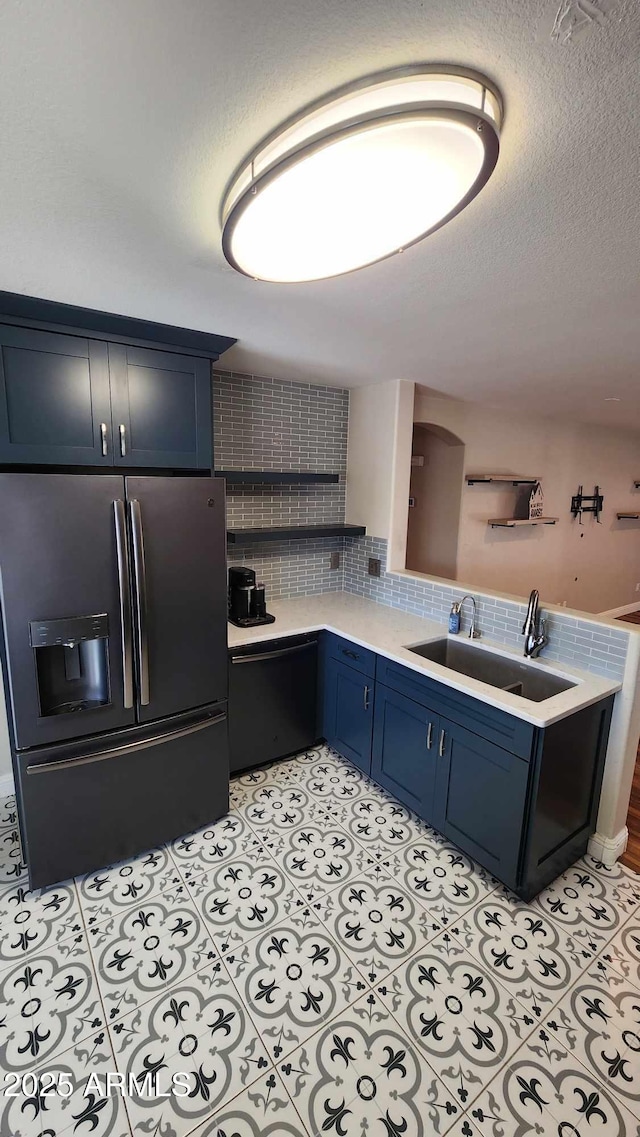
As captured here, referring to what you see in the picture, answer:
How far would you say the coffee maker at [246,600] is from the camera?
9.48 ft

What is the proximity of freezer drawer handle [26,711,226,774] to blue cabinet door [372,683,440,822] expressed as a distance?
2.89 ft

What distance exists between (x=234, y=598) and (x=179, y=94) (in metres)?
2.36

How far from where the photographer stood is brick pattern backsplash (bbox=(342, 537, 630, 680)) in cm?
215

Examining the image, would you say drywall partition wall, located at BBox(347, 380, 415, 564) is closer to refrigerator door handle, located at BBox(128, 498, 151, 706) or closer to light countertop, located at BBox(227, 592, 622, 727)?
light countertop, located at BBox(227, 592, 622, 727)

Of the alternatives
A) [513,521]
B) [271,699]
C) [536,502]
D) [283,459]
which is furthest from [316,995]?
[536,502]

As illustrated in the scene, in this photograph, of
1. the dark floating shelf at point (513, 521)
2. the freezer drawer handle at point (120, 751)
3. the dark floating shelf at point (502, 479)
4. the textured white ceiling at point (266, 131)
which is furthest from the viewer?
the dark floating shelf at point (513, 521)

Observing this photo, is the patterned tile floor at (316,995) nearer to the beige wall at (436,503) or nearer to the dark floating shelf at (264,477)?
the dark floating shelf at (264,477)

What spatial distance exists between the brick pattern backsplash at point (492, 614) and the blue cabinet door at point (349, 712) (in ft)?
2.18

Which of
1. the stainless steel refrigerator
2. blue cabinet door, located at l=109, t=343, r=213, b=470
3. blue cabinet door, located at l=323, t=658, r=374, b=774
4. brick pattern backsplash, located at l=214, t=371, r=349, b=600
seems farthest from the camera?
brick pattern backsplash, located at l=214, t=371, r=349, b=600

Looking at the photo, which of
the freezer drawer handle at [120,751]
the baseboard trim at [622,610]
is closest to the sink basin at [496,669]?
the freezer drawer handle at [120,751]

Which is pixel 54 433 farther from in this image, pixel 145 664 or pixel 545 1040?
pixel 545 1040

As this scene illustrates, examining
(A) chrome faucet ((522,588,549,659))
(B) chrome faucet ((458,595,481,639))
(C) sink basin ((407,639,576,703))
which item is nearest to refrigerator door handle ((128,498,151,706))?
(C) sink basin ((407,639,576,703))

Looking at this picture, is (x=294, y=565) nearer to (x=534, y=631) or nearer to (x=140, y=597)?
(x=140, y=597)

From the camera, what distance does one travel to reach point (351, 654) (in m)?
2.76
